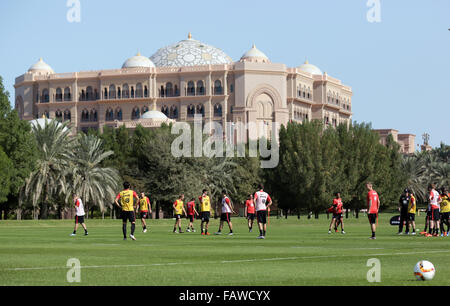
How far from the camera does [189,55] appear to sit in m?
164

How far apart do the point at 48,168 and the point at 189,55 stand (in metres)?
90.3

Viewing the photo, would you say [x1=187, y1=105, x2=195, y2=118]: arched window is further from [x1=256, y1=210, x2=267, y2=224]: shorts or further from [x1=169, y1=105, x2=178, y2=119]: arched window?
[x1=256, y1=210, x2=267, y2=224]: shorts

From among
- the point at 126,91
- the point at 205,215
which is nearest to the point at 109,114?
the point at 126,91

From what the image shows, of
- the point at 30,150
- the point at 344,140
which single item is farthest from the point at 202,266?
the point at 344,140

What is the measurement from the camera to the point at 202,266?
1748cm

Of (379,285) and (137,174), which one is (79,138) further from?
(379,285)

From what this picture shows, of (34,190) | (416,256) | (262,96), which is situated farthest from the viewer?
(262,96)

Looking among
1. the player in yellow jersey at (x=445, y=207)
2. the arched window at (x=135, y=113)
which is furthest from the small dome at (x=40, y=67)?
the player in yellow jersey at (x=445, y=207)

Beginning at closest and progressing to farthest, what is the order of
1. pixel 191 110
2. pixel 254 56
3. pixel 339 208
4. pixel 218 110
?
pixel 339 208 < pixel 218 110 < pixel 191 110 < pixel 254 56

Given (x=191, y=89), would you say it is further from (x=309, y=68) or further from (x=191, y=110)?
(x=309, y=68)

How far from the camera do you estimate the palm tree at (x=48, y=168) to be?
75.2m

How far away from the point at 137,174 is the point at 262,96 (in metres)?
60.5

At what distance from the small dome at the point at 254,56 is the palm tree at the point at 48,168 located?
267 feet

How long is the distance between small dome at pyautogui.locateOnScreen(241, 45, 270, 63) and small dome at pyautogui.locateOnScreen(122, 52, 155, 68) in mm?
16879
